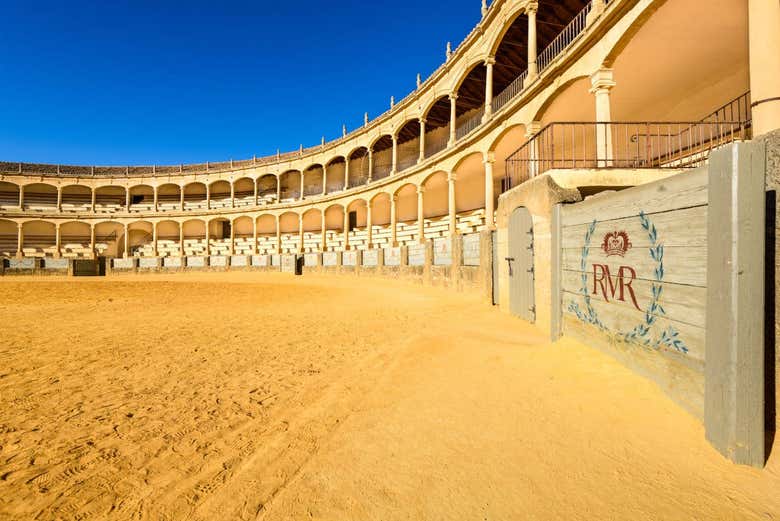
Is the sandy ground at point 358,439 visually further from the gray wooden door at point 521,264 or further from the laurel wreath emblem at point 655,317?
the gray wooden door at point 521,264

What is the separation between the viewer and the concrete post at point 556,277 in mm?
4242

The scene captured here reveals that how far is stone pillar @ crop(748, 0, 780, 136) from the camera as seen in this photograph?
5.19 meters

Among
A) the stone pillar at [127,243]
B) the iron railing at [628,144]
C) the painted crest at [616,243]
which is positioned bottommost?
the painted crest at [616,243]

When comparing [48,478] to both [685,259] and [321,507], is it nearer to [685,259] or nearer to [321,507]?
[321,507]

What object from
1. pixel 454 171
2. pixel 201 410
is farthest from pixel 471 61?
pixel 201 410

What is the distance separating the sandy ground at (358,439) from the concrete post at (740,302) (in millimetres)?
192

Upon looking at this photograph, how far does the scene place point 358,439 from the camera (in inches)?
92.4

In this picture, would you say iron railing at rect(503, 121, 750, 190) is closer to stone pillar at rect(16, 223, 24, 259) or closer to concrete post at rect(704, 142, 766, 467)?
concrete post at rect(704, 142, 766, 467)

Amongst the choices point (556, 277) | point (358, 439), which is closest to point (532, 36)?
point (556, 277)

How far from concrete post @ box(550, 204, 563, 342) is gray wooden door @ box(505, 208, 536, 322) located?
Answer: 111 centimetres

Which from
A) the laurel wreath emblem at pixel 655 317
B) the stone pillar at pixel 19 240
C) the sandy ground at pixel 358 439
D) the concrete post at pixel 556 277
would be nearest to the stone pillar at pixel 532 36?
the concrete post at pixel 556 277

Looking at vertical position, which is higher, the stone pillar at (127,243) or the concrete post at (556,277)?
the stone pillar at (127,243)

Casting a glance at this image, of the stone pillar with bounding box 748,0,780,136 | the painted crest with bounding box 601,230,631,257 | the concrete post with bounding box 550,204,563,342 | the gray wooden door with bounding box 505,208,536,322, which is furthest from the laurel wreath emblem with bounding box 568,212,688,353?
the stone pillar with bounding box 748,0,780,136

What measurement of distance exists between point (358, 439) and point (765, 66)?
849cm
